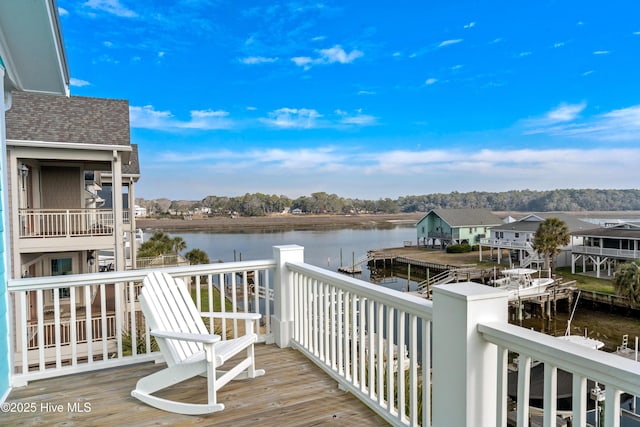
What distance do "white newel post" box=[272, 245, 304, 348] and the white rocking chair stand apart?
621mm

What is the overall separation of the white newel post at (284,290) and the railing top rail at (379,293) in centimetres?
34

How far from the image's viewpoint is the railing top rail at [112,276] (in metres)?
3.02

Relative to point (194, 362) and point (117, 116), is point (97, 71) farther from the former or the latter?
point (194, 362)

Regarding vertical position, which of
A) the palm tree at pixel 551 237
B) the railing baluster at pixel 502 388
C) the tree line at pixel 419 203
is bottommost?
the palm tree at pixel 551 237

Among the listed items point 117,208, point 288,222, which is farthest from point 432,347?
point 288,222

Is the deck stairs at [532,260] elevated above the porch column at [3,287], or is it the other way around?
the porch column at [3,287]

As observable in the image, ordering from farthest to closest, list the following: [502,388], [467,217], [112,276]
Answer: [467,217] < [112,276] < [502,388]

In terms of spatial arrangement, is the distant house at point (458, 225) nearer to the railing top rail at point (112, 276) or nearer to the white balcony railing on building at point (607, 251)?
the white balcony railing on building at point (607, 251)

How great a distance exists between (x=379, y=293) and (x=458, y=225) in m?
35.4

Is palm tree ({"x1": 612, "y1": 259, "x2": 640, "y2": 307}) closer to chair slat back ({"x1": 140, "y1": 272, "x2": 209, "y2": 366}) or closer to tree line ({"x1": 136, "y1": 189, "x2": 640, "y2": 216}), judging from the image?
chair slat back ({"x1": 140, "y1": 272, "x2": 209, "y2": 366})

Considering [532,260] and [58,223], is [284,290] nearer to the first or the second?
[58,223]

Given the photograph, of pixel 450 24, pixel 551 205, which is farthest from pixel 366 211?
pixel 450 24

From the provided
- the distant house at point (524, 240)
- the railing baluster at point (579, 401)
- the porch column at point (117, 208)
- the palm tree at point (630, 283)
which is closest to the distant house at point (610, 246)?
the distant house at point (524, 240)

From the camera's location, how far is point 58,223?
8.58 m
